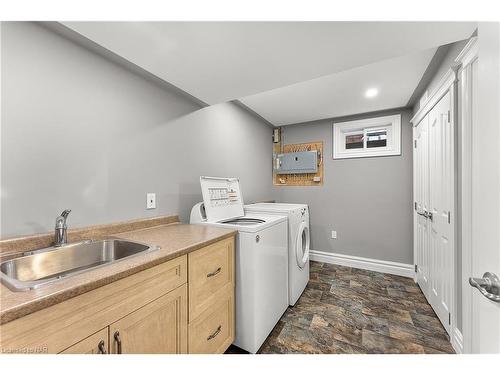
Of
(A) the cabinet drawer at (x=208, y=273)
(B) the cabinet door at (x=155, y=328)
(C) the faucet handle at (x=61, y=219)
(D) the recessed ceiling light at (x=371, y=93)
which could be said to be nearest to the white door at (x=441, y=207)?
(D) the recessed ceiling light at (x=371, y=93)

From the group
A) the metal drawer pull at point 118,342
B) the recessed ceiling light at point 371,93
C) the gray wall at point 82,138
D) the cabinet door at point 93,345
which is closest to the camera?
the cabinet door at point 93,345

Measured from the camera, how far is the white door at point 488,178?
1.84 ft

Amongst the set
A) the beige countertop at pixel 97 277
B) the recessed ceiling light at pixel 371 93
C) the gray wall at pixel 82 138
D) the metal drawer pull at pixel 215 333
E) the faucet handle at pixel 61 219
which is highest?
the recessed ceiling light at pixel 371 93

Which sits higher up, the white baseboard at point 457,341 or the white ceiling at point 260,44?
the white ceiling at point 260,44

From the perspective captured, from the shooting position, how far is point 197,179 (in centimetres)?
213

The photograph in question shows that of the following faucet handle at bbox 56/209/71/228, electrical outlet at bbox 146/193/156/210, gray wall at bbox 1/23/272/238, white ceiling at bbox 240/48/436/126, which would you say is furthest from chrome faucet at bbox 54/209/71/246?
white ceiling at bbox 240/48/436/126

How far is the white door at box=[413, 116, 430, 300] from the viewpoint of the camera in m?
2.07

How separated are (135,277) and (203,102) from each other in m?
1.74

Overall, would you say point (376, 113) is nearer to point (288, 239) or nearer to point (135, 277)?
point (288, 239)

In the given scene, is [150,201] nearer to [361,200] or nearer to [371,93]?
[371,93]

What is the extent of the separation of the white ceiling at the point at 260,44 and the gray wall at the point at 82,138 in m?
0.22

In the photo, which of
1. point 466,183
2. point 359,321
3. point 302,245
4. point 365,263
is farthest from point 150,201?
point 365,263

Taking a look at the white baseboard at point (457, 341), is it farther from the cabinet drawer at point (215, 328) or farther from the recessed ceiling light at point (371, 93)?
the recessed ceiling light at point (371, 93)
